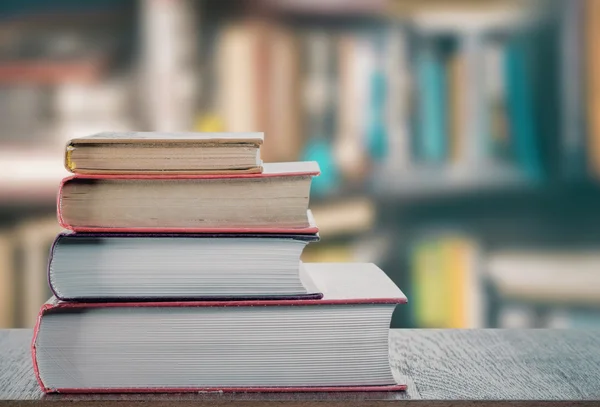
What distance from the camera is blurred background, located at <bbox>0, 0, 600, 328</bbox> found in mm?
2285

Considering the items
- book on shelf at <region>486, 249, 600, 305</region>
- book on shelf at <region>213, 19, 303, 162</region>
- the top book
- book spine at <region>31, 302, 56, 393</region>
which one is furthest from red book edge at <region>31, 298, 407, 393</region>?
book on shelf at <region>486, 249, 600, 305</region>

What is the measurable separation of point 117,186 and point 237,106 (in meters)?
1.57

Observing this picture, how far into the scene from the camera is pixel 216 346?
0.73 metres

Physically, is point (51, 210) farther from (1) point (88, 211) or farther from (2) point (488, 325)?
(1) point (88, 211)

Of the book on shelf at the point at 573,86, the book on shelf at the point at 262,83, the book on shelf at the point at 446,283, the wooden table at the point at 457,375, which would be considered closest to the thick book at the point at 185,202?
the wooden table at the point at 457,375

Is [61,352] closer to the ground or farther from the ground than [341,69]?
closer to the ground

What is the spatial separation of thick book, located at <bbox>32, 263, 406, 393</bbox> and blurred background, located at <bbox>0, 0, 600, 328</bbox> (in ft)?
5.11

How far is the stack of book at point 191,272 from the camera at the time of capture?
28.3 inches

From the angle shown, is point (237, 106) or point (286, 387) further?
point (237, 106)

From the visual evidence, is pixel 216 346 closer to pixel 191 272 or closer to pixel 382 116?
pixel 191 272

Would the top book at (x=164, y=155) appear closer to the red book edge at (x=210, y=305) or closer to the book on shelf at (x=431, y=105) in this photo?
the red book edge at (x=210, y=305)

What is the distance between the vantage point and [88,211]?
724 millimetres

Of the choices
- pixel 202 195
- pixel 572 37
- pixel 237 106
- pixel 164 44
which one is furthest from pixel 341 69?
pixel 202 195

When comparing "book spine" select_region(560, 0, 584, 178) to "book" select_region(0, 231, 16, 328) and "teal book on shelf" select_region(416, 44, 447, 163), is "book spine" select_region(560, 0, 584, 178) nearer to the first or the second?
"teal book on shelf" select_region(416, 44, 447, 163)
